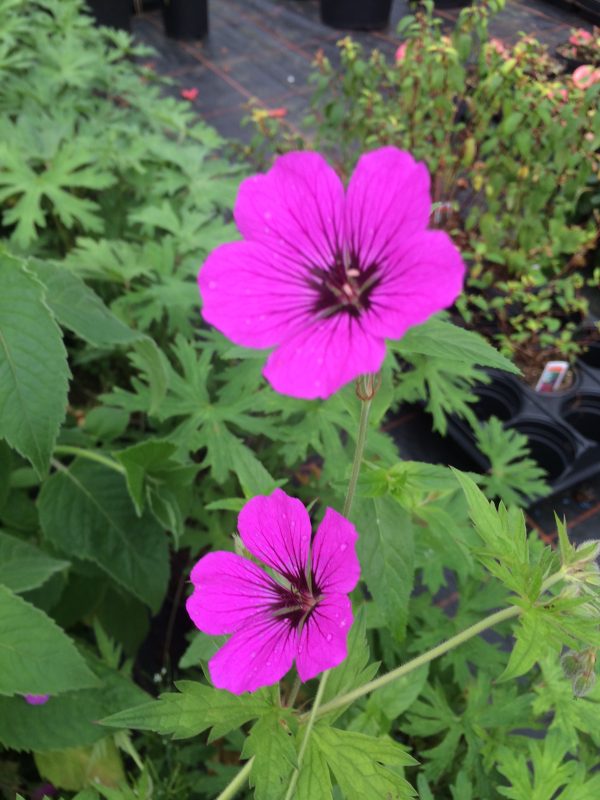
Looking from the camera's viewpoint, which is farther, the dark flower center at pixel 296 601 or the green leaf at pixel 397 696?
the green leaf at pixel 397 696

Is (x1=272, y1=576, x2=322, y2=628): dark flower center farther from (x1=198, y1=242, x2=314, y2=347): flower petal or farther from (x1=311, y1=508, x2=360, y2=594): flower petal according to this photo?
(x1=198, y1=242, x2=314, y2=347): flower petal

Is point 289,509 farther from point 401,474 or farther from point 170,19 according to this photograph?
point 170,19

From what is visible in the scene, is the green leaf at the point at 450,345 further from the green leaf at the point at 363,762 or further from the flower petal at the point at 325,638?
the green leaf at the point at 363,762

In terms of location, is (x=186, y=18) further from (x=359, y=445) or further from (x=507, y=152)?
(x=359, y=445)

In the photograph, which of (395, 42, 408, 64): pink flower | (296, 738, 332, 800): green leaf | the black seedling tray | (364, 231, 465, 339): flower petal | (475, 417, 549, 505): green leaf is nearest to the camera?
(364, 231, 465, 339): flower petal

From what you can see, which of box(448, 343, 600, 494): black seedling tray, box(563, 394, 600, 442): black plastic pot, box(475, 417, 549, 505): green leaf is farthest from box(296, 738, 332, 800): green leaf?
box(563, 394, 600, 442): black plastic pot

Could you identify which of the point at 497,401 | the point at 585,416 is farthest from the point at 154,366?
the point at 585,416

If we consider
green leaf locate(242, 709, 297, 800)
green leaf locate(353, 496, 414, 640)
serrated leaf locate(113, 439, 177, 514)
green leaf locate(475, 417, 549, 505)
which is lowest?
green leaf locate(475, 417, 549, 505)

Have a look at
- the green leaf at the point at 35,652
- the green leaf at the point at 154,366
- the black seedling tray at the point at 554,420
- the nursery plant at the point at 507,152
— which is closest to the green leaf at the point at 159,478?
the green leaf at the point at 154,366
